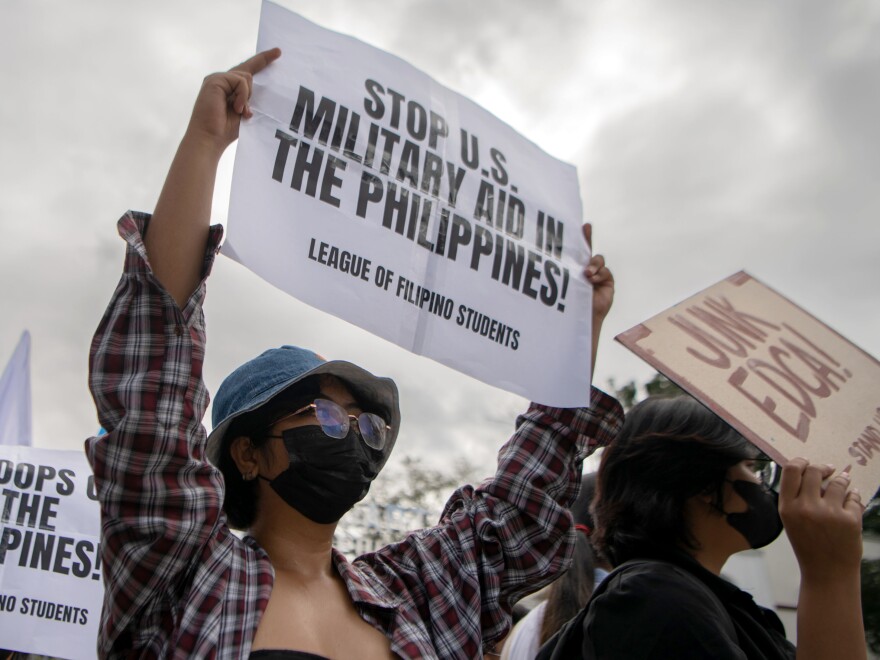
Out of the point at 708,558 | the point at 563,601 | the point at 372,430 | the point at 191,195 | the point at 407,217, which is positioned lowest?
the point at 563,601

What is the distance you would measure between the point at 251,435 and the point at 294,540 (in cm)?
28

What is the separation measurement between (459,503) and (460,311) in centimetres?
54

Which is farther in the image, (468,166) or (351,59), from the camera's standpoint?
(468,166)

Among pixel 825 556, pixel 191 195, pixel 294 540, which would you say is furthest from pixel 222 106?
pixel 825 556

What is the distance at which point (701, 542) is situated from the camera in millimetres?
2186

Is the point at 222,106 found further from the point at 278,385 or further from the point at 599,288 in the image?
the point at 599,288

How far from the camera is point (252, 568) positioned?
6.16ft

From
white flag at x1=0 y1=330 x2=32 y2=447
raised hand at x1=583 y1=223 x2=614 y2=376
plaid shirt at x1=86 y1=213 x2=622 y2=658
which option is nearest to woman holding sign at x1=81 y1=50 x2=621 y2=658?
plaid shirt at x1=86 y1=213 x2=622 y2=658

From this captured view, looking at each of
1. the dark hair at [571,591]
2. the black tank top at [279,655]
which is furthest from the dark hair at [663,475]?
the black tank top at [279,655]

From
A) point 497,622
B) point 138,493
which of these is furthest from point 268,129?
point 497,622

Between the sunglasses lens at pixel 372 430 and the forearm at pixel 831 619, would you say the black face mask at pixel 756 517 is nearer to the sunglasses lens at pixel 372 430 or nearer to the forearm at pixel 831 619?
the forearm at pixel 831 619

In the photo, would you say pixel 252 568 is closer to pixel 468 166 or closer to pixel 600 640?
pixel 600 640

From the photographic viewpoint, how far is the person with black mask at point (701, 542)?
6.11 ft

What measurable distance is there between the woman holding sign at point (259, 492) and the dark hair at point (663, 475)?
0.38 ft
